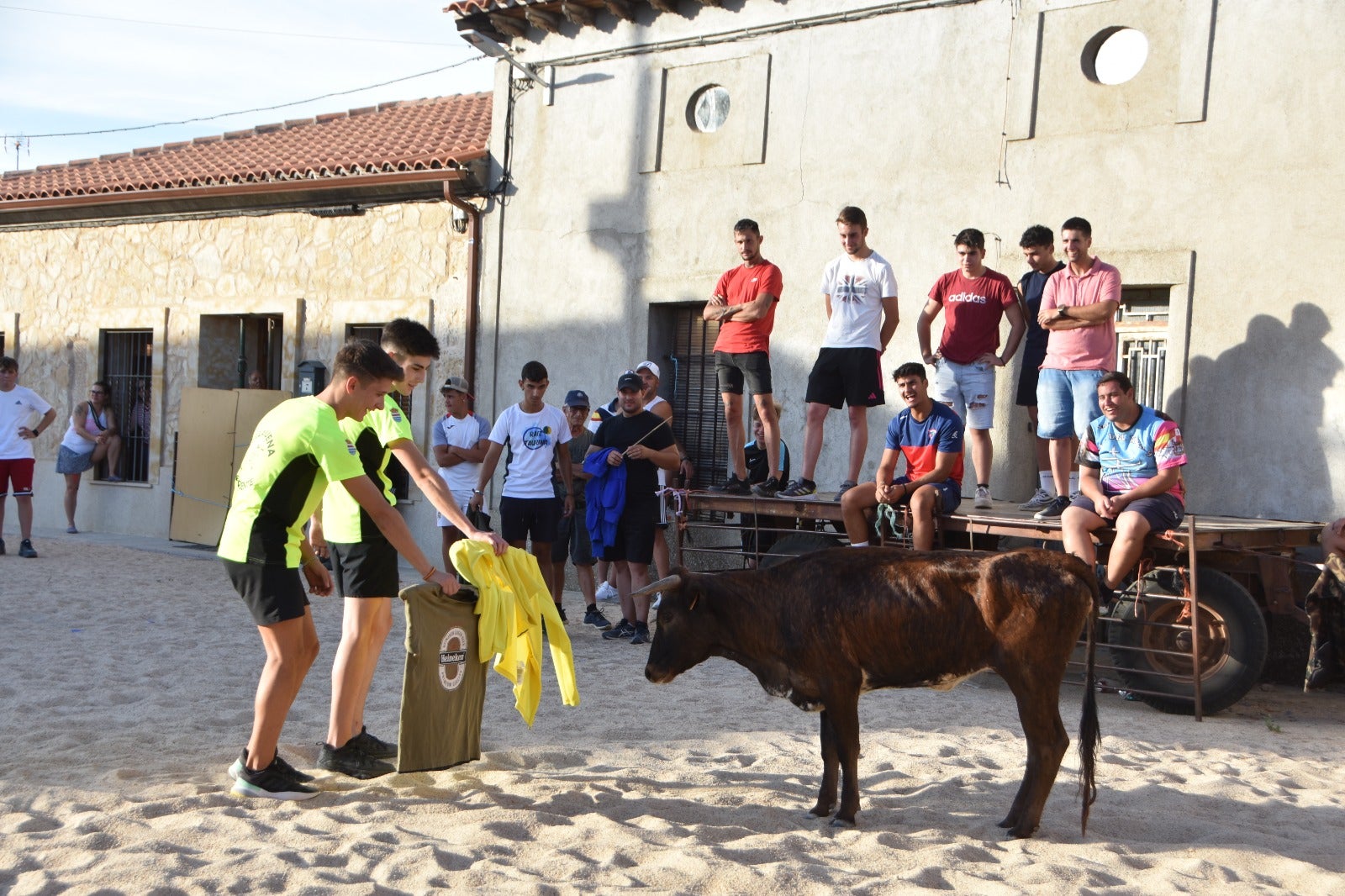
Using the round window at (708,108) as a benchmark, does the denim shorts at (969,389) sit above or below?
below

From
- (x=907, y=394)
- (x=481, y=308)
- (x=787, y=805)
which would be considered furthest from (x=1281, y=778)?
(x=481, y=308)

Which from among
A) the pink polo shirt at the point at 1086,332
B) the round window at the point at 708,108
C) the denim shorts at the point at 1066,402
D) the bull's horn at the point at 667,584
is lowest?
the bull's horn at the point at 667,584

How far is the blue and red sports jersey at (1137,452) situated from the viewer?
7531 mm

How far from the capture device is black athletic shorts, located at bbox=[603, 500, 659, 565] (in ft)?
30.6

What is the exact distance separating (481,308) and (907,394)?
264 inches

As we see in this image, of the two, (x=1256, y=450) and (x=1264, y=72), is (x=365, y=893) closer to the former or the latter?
(x=1256, y=450)

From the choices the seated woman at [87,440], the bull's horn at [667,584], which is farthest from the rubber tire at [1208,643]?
the seated woman at [87,440]

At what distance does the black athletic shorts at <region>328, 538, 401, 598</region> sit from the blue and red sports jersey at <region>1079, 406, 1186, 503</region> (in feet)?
14.6

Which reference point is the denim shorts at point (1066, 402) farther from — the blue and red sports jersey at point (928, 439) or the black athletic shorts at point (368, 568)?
the black athletic shorts at point (368, 568)

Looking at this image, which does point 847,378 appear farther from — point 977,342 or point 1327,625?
point 1327,625

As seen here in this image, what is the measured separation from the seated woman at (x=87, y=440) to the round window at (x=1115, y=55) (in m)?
12.5

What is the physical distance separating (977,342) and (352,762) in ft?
18.4

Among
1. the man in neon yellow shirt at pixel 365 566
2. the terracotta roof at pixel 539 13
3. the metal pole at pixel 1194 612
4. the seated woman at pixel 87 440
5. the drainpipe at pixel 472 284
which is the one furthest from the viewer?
the seated woman at pixel 87 440

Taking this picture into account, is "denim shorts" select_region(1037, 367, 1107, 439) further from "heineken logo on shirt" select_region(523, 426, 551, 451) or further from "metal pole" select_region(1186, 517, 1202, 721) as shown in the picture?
"heineken logo on shirt" select_region(523, 426, 551, 451)
